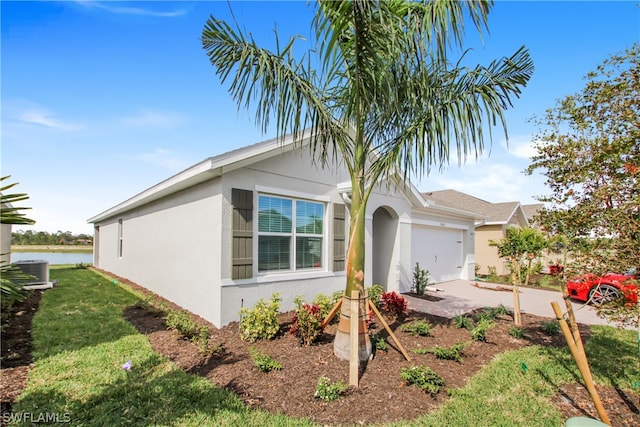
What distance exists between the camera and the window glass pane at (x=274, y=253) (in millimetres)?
6777

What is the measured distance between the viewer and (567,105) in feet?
12.0

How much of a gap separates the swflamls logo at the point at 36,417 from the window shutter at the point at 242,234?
126 inches

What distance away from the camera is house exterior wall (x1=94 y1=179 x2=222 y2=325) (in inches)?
246

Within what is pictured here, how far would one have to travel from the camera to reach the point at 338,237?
816cm

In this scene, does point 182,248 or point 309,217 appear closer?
point 182,248

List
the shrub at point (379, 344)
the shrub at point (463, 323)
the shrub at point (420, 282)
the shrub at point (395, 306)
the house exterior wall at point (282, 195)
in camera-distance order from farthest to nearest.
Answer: the shrub at point (420, 282)
the shrub at point (395, 306)
the shrub at point (463, 323)
the house exterior wall at point (282, 195)
the shrub at point (379, 344)

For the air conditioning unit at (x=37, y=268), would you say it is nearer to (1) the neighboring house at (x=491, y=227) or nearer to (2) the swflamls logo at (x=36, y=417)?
(2) the swflamls logo at (x=36, y=417)

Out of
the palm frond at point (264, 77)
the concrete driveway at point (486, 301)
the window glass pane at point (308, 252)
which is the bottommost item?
the concrete driveway at point (486, 301)

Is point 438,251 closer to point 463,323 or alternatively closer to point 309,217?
point 463,323

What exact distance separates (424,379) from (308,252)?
4.37 meters

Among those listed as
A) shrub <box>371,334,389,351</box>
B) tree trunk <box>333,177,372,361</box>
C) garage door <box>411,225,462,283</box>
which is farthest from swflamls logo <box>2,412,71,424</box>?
garage door <box>411,225,462,283</box>

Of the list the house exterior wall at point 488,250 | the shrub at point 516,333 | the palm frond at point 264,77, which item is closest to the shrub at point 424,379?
the shrub at point 516,333

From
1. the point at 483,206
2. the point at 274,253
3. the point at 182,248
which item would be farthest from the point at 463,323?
the point at 483,206

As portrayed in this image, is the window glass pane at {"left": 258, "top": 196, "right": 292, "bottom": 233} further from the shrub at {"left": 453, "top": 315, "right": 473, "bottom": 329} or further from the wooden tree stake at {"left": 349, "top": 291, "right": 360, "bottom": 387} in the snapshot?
the shrub at {"left": 453, "top": 315, "right": 473, "bottom": 329}
